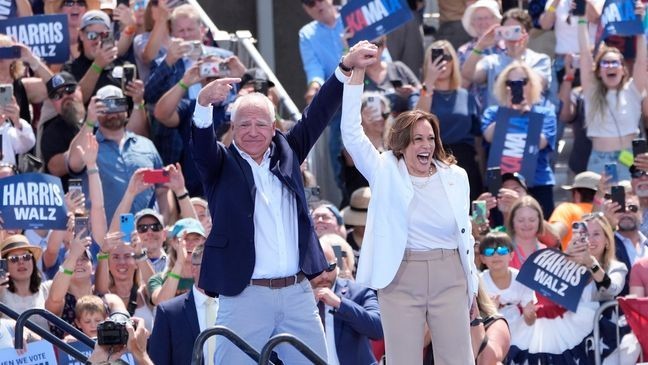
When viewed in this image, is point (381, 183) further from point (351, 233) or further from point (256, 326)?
point (351, 233)

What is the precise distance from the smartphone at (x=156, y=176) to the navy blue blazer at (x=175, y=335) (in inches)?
98.3

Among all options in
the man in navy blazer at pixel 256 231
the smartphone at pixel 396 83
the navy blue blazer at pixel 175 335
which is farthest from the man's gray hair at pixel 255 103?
the smartphone at pixel 396 83

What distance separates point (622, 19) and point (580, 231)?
331 cm

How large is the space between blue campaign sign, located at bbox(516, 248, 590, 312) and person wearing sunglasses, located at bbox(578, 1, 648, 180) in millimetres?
3037

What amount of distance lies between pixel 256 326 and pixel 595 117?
650cm

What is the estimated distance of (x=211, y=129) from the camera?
9.48 metres

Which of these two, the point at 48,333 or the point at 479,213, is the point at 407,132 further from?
the point at 479,213

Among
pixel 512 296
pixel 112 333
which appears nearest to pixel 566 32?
pixel 512 296

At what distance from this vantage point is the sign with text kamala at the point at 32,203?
41.0ft

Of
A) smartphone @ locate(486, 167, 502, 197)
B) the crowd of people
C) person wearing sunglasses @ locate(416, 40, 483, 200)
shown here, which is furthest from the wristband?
person wearing sunglasses @ locate(416, 40, 483, 200)

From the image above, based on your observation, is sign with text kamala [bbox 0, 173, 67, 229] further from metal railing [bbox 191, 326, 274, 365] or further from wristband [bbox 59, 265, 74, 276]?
metal railing [bbox 191, 326, 274, 365]

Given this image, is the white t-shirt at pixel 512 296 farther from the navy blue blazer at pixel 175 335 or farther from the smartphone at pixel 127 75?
the smartphone at pixel 127 75

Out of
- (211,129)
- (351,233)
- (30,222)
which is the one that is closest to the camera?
(211,129)

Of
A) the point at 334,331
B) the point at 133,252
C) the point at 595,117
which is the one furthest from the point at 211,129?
the point at 595,117
